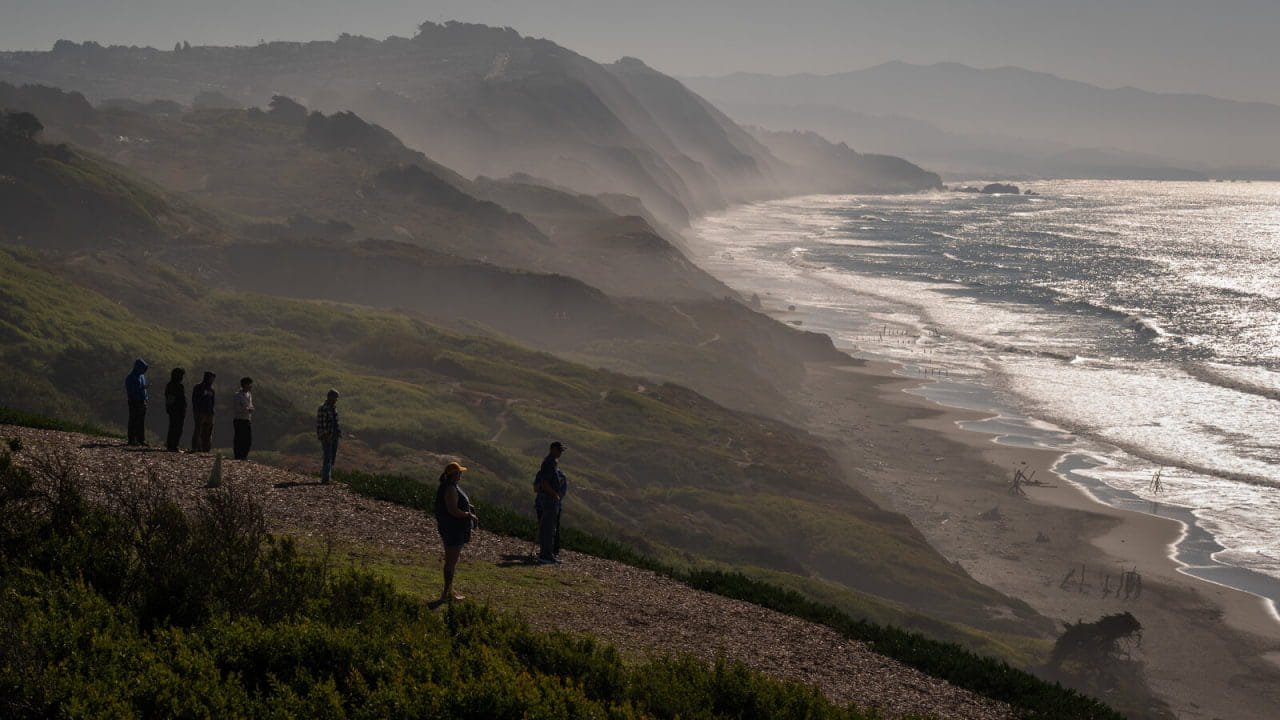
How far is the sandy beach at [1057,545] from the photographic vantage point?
1287 inches

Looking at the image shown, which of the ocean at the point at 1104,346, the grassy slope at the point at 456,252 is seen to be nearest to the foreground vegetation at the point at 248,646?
the ocean at the point at 1104,346

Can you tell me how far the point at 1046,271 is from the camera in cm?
14062

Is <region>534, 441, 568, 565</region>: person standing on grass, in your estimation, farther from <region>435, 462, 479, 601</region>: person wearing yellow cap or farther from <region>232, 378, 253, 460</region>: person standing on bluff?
<region>232, 378, 253, 460</region>: person standing on bluff

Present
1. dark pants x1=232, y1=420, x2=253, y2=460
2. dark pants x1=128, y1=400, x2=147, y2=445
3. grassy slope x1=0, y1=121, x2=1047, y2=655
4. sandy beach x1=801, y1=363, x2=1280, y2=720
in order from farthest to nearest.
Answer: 1. grassy slope x1=0, y1=121, x2=1047, y2=655
2. sandy beach x1=801, y1=363, x2=1280, y2=720
3. dark pants x1=232, y1=420, x2=253, y2=460
4. dark pants x1=128, y1=400, x2=147, y2=445

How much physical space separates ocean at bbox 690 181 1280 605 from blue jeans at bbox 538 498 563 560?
117ft

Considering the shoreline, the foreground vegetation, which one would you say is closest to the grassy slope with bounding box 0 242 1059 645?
the shoreline

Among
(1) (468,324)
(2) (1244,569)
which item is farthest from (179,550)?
(1) (468,324)

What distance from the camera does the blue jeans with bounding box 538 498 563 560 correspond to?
706 inches

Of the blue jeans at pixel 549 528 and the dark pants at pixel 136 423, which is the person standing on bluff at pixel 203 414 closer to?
the dark pants at pixel 136 423

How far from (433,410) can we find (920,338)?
62.0 m

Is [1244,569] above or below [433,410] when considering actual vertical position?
below

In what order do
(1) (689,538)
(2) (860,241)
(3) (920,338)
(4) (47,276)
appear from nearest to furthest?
(1) (689,538) < (4) (47,276) < (3) (920,338) < (2) (860,241)

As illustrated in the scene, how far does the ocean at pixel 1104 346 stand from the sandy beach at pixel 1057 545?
6.67ft

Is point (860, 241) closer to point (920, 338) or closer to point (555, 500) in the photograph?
point (920, 338)
